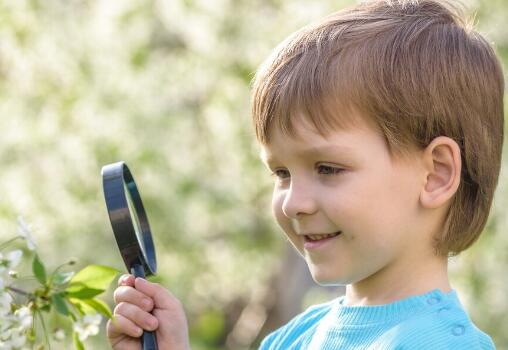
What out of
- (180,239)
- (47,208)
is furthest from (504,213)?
(47,208)

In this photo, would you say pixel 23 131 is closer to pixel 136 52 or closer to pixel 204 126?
pixel 136 52

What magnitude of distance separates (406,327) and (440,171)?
31 centimetres

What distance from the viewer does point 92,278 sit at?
70.9 inches

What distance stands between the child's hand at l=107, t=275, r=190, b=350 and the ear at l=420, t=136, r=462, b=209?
54 cm

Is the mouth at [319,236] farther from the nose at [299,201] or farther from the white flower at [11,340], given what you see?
the white flower at [11,340]

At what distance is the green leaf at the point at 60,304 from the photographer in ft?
5.66

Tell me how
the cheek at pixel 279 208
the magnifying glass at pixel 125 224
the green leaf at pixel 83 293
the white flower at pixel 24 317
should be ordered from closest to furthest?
the white flower at pixel 24 317, the green leaf at pixel 83 293, the magnifying glass at pixel 125 224, the cheek at pixel 279 208

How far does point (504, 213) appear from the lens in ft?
19.8

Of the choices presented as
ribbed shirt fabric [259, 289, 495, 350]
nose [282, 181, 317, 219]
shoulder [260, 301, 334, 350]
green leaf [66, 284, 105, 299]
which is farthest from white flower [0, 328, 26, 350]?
shoulder [260, 301, 334, 350]

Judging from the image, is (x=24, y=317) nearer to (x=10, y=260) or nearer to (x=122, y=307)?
(x=10, y=260)

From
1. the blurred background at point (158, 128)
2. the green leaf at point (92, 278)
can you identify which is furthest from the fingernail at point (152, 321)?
the blurred background at point (158, 128)

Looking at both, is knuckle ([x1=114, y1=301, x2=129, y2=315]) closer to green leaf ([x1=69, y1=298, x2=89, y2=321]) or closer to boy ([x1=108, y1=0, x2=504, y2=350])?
boy ([x1=108, y1=0, x2=504, y2=350])

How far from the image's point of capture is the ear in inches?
79.9

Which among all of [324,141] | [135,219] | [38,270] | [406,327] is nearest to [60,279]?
[38,270]
